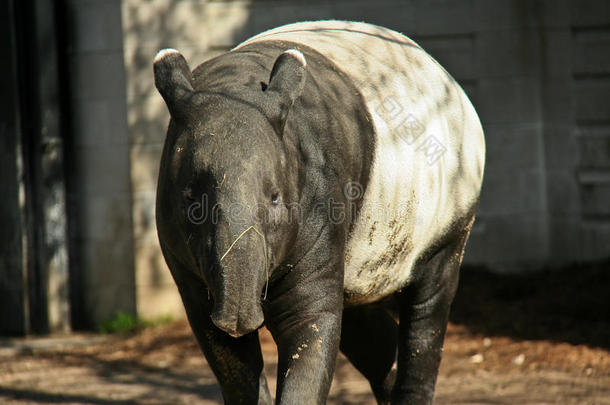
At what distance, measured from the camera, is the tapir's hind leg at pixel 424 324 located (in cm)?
415

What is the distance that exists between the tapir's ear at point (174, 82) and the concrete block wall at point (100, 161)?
18.2 ft

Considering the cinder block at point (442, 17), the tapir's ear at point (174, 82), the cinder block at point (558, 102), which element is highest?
the tapir's ear at point (174, 82)

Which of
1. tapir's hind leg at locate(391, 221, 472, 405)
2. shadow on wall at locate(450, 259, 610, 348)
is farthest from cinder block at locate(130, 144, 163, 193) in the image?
tapir's hind leg at locate(391, 221, 472, 405)

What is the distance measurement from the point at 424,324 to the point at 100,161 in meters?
5.06

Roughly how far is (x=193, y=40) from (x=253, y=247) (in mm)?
5964

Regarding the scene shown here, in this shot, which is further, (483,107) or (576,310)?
(483,107)

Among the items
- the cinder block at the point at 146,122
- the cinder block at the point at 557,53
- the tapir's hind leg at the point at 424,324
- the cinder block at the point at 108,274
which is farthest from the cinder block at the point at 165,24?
the tapir's hind leg at the point at 424,324

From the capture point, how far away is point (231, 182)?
2.75m

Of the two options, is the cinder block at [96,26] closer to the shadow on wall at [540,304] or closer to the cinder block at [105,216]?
the cinder block at [105,216]

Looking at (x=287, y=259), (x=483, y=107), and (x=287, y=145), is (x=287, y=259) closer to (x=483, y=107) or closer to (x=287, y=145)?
(x=287, y=145)

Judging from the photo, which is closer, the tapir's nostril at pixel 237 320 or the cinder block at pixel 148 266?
the tapir's nostril at pixel 237 320

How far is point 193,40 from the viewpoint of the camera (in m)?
8.37

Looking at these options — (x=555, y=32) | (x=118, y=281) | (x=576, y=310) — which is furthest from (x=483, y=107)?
(x=118, y=281)

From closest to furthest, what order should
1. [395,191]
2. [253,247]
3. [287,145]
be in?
[253,247] < [287,145] < [395,191]
